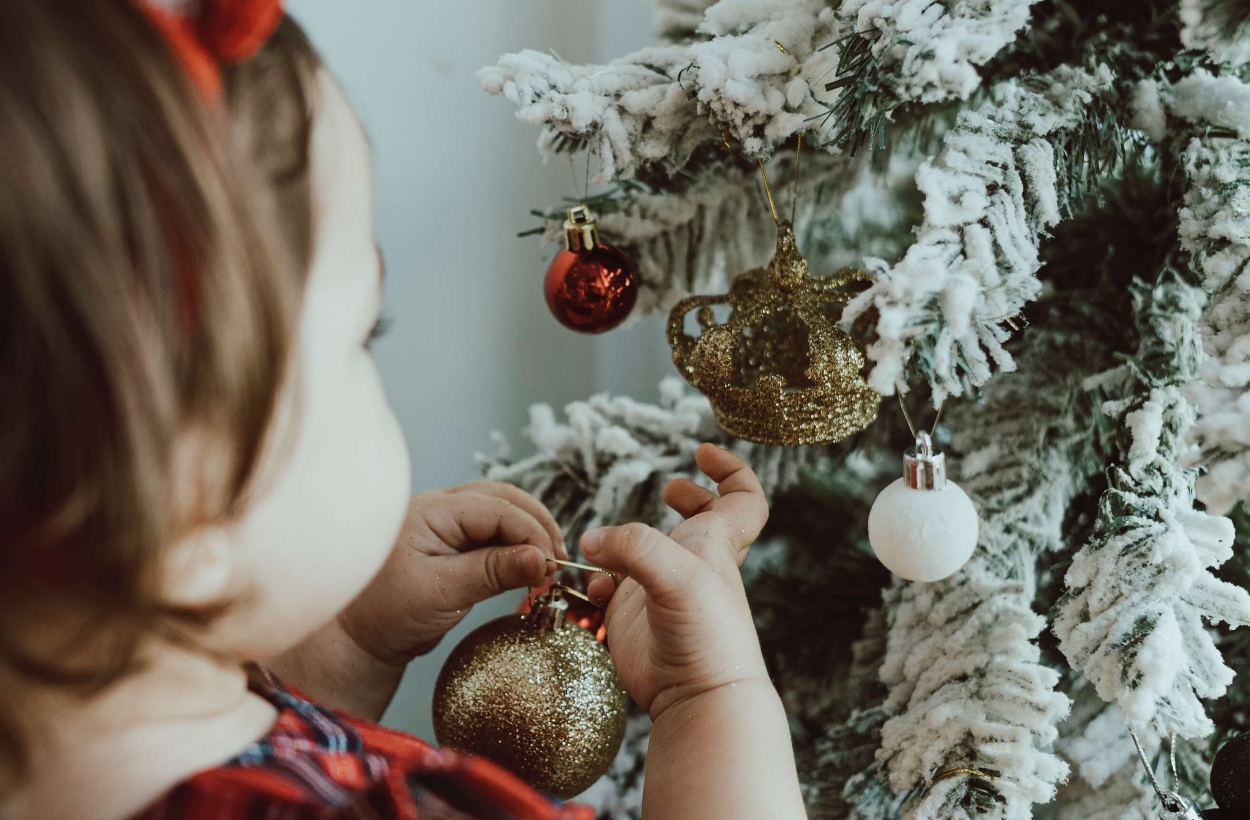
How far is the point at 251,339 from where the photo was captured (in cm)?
27

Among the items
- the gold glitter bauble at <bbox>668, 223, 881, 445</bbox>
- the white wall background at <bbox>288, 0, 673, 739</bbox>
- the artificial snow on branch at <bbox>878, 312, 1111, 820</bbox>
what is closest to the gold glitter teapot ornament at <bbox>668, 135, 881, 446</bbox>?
the gold glitter bauble at <bbox>668, 223, 881, 445</bbox>

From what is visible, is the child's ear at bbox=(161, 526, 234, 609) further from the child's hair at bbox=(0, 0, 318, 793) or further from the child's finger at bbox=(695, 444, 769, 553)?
the child's finger at bbox=(695, 444, 769, 553)

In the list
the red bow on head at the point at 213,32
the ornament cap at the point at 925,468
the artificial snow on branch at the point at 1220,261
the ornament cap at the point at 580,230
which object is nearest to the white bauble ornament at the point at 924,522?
the ornament cap at the point at 925,468

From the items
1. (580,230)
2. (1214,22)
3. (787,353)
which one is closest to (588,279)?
(580,230)

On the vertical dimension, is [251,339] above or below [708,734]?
above

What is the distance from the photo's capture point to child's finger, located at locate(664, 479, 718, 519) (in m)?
0.57

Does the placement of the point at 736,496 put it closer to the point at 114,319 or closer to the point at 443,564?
the point at 443,564

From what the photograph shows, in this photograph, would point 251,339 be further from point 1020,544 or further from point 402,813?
point 1020,544

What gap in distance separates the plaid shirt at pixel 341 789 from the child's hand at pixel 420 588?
22cm

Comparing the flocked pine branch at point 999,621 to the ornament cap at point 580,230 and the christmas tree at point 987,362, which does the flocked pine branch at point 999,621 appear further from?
the ornament cap at point 580,230

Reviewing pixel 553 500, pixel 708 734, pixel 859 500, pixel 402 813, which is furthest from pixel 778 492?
pixel 402 813

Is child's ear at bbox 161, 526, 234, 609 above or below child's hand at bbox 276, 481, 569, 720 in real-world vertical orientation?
above

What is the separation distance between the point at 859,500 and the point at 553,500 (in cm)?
23

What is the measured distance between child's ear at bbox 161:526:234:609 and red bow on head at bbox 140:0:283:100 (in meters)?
0.14
